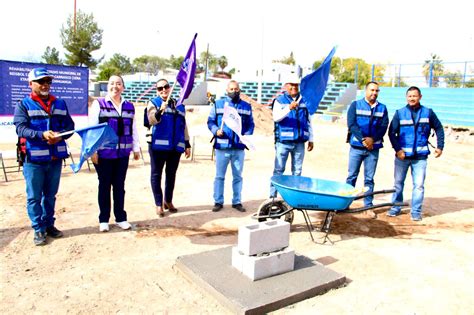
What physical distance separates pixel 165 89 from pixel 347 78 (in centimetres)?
5140

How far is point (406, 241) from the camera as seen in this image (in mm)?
5203

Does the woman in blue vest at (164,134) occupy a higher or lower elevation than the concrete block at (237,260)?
higher

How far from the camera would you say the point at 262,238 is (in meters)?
3.84

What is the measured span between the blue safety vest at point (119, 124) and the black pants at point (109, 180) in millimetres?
96

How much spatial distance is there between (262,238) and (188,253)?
1.13 meters

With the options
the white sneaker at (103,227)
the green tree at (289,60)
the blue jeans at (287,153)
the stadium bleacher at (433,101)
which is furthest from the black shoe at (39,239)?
the green tree at (289,60)

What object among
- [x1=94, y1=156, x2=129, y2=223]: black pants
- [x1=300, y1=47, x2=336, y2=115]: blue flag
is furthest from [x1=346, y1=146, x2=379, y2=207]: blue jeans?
[x1=94, y1=156, x2=129, y2=223]: black pants

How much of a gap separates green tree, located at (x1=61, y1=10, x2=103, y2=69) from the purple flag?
35335mm

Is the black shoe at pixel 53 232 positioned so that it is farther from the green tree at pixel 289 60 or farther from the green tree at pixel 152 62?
the green tree at pixel 152 62

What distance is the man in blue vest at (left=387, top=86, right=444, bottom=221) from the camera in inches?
238

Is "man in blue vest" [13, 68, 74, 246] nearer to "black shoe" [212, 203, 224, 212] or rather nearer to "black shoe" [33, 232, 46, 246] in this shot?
"black shoe" [33, 232, 46, 246]

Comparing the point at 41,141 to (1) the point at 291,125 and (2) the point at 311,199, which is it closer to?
(2) the point at 311,199

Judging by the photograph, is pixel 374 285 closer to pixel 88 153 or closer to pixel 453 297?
pixel 453 297

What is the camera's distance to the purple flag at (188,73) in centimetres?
534
